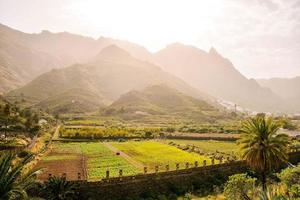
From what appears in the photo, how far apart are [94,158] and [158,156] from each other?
12.2 metres

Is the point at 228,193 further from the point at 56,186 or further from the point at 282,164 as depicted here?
the point at 282,164

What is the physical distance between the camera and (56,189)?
34719 mm

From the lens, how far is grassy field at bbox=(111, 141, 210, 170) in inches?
2158

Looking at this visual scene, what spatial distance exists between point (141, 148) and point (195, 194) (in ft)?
101

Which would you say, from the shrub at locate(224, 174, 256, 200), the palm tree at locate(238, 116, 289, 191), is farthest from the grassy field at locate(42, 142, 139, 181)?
the palm tree at locate(238, 116, 289, 191)

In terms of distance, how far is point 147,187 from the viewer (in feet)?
138

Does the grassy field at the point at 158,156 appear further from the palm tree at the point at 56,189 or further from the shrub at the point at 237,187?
the palm tree at the point at 56,189

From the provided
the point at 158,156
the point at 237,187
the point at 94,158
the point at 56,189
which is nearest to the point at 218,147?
the point at 158,156

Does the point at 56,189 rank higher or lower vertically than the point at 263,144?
lower

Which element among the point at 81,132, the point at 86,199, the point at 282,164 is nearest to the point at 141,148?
the point at 81,132

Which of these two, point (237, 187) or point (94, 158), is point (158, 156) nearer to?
point (94, 158)

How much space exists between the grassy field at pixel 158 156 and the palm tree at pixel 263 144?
1578 cm

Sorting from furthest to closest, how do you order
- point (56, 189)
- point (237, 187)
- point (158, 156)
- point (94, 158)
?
point (158, 156)
point (94, 158)
point (237, 187)
point (56, 189)

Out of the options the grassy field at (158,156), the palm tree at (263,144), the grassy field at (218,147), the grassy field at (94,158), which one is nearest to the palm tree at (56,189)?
the grassy field at (94,158)
